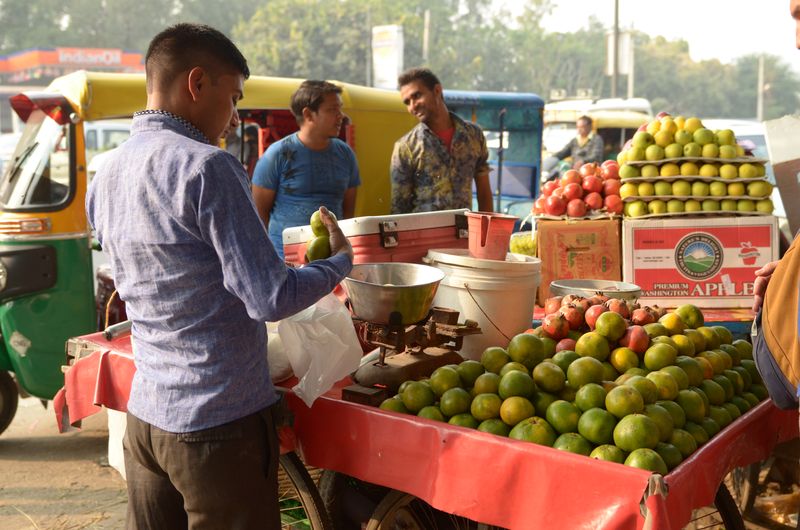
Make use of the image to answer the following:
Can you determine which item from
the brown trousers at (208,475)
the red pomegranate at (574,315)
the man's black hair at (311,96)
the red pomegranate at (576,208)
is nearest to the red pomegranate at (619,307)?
the red pomegranate at (574,315)

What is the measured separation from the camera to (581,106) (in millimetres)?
17484

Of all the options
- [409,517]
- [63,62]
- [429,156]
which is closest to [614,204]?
[429,156]

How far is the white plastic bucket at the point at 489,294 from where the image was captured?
2.90 m

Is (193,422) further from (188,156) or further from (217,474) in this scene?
(188,156)

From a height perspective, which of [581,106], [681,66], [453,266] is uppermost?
[681,66]

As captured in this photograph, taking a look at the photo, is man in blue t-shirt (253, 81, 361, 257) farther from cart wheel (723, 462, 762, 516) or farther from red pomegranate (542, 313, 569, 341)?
cart wheel (723, 462, 762, 516)

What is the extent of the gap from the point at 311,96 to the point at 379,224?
168 centimetres

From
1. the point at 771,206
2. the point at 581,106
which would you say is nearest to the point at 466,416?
the point at 771,206

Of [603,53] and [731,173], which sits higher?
[603,53]

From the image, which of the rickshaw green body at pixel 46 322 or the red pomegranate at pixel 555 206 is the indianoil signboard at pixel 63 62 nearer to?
the rickshaw green body at pixel 46 322

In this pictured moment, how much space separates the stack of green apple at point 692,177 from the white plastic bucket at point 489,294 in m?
1.64

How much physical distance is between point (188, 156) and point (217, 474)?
32.1 inches

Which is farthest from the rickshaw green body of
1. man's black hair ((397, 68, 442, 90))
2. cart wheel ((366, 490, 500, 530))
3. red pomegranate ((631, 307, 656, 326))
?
red pomegranate ((631, 307, 656, 326))

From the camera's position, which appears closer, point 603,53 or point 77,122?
point 77,122
